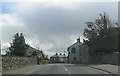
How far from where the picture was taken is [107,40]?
5672cm

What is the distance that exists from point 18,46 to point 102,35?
68.2 ft

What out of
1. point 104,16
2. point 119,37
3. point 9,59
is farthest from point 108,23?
point 9,59

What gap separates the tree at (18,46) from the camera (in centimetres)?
6022

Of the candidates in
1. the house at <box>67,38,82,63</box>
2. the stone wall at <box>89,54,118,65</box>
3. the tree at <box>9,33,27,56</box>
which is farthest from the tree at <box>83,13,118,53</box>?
the house at <box>67,38,82,63</box>

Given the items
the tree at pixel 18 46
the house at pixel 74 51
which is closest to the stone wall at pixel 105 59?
the tree at pixel 18 46

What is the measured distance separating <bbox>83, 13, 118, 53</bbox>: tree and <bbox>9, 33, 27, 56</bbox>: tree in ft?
52.7

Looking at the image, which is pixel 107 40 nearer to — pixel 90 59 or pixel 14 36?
pixel 90 59

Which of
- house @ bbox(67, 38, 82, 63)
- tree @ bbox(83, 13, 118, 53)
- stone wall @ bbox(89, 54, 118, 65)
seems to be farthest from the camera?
house @ bbox(67, 38, 82, 63)

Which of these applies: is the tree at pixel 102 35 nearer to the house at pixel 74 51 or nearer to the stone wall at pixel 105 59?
the stone wall at pixel 105 59

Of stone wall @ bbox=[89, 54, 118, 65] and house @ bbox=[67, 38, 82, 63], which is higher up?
house @ bbox=[67, 38, 82, 63]

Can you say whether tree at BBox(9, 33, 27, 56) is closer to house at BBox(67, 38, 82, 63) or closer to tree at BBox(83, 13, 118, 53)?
tree at BBox(83, 13, 118, 53)

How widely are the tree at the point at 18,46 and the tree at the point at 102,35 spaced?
16049 millimetres

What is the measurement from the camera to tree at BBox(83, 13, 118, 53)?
56.4 meters

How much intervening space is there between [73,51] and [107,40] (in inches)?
2039
